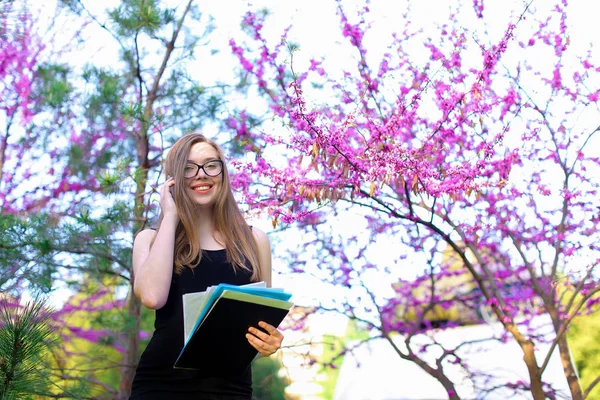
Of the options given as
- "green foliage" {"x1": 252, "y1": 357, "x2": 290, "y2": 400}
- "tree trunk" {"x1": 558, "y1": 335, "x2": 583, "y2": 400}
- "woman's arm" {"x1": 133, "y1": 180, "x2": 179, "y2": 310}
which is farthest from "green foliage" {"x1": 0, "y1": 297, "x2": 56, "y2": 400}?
"green foliage" {"x1": 252, "y1": 357, "x2": 290, "y2": 400}

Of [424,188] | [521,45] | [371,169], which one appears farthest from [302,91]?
[521,45]

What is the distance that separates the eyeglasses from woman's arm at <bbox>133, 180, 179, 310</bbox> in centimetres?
16

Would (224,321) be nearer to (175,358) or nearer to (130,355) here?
(175,358)

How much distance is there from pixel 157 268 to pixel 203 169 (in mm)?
372

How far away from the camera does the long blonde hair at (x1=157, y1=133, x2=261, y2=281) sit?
177 cm

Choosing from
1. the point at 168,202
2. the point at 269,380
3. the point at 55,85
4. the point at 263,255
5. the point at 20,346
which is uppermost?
the point at 55,85

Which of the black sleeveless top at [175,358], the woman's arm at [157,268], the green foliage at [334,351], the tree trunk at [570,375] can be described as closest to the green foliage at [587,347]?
the tree trunk at [570,375]

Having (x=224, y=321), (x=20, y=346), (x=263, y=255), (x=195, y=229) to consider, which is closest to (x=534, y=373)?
(x=263, y=255)

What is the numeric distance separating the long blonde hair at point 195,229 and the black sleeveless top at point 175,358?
0.03 m

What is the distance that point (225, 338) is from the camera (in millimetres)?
1494

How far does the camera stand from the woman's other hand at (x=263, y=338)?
152cm

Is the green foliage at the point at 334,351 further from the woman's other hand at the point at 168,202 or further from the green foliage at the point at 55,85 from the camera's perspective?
the woman's other hand at the point at 168,202

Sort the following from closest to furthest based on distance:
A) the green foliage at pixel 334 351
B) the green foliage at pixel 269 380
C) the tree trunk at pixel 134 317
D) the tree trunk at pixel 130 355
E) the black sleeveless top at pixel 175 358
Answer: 1. the black sleeveless top at pixel 175 358
2. the tree trunk at pixel 134 317
3. the tree trunk at pixel 130 355
4. the green foliage at pixel 334 351
5. the green foliage at pixel 269 380

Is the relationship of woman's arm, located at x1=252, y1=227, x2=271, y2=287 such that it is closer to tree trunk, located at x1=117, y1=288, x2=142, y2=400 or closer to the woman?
the woman
